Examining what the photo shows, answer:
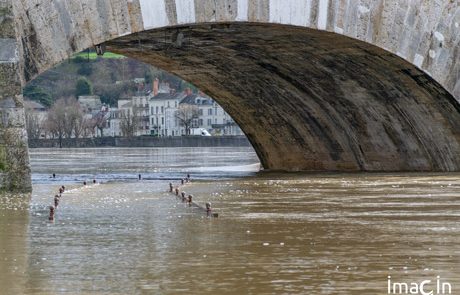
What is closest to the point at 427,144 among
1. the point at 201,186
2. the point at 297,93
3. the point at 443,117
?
the point at 443,117

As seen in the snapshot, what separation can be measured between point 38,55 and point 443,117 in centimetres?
1189

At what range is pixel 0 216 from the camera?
17156 mm

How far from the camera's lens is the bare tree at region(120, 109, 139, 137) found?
16838cm

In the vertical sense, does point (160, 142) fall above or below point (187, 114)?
below

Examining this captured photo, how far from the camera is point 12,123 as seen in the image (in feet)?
64.0

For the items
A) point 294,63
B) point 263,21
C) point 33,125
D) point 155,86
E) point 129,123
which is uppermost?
point 155,86

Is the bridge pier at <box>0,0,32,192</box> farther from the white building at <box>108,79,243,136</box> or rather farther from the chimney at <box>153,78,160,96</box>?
the chimney at <box>153,78,160,96</box>

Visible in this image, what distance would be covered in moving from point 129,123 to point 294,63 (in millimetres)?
140588

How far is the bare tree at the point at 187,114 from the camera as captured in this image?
17625cm

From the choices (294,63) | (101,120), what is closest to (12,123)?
(294,63)

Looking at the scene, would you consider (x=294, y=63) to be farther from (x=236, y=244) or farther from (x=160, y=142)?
(x=160, y=142)

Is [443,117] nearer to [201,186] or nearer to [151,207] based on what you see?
[201,186]

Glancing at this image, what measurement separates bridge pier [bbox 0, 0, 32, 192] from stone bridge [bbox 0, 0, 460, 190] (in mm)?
15

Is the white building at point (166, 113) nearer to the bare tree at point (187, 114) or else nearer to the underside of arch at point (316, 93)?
the bare tree at point (187, 114)
